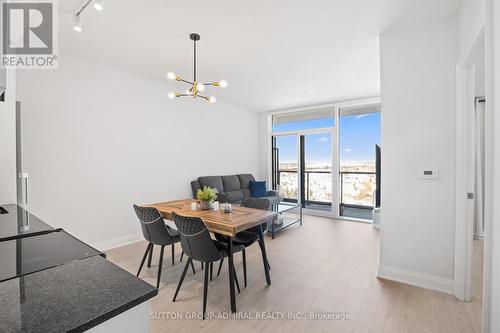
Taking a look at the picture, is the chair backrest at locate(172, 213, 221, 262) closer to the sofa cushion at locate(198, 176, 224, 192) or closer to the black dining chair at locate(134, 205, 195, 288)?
the black dining chair at locate(134, 205, 195, 288)

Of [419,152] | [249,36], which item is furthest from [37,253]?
[419,152]

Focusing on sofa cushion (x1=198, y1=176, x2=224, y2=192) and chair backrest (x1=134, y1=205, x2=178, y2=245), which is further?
sofa cushion (x1=198, y1=176, x2=224, y2=192)

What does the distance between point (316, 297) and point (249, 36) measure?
288 cm

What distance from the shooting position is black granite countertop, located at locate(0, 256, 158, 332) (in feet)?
1.96

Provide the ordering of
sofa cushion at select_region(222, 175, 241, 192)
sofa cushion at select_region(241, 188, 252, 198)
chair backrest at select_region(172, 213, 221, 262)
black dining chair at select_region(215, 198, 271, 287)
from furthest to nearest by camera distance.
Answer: sofa cushion at select_region(241, 188, 252, 198) < sofa cushion at select_region(222, 175, 241, 192) < black dining chair at select_region(215, 198, 271, 287) < chair backrest at select_region(172, 213, 221, 262)

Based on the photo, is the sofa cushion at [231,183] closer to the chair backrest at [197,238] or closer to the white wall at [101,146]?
the white wall at [101,146]

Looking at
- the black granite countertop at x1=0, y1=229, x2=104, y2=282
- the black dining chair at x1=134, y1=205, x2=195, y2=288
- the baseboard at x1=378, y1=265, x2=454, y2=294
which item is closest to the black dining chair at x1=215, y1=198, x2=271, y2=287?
the black dining chair at x1=134, y1=205, x2=195, y2=288

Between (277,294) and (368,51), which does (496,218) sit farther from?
(368,51)

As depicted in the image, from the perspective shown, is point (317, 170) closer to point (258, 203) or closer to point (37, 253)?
point (258, 203)

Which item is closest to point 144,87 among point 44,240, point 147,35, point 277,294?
point 147,35

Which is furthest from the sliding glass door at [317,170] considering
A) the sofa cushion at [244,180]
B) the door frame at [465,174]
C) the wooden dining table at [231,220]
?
the wooden dining table at [231,220]

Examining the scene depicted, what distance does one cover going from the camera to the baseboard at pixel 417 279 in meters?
2.36

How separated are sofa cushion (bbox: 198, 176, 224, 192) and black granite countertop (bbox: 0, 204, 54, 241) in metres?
3.22

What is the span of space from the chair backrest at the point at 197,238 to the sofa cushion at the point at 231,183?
3.21 meters
